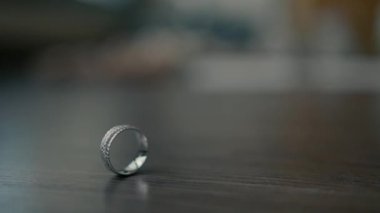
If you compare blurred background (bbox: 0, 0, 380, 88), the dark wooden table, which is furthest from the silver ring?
blurred background (bbox: 0, 0, 380, 88)

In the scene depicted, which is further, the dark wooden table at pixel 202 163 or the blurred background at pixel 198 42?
the blurred background at pixel 198 42

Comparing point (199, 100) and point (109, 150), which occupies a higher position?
point (109, 150)

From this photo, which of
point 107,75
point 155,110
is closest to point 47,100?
point 155,110

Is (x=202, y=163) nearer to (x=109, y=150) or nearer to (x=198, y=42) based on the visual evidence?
(x=109, y=150)

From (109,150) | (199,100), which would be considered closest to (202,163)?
(109,150)

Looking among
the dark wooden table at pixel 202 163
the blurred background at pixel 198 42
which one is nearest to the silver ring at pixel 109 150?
the dark wooden table at pixel 202 163

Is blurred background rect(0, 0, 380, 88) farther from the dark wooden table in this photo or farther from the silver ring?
the silver ring

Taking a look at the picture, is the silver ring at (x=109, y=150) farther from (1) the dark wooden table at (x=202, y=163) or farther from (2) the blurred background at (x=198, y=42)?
(2) the blurred background at (x=198, y=42)

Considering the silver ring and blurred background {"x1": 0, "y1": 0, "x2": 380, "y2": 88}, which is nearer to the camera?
the silver ring
